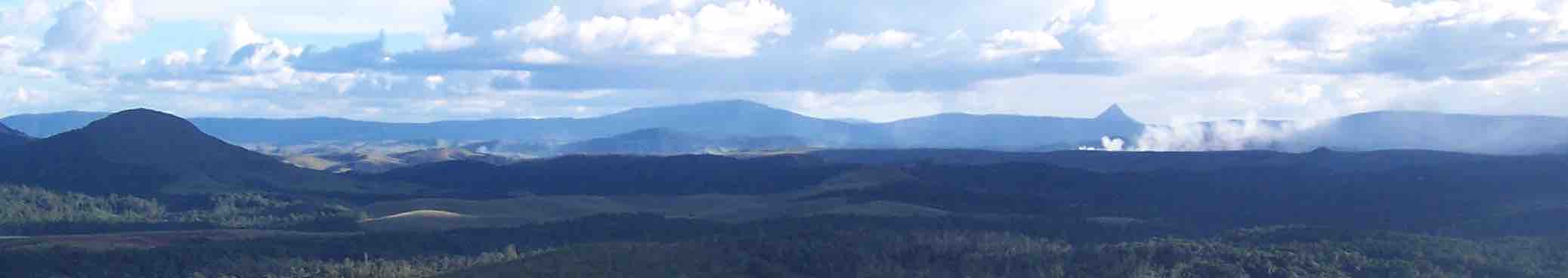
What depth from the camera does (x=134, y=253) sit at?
534ft

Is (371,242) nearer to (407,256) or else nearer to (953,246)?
(407,256)

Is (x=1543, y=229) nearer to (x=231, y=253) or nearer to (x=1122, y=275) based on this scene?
(x=1122, y=275)

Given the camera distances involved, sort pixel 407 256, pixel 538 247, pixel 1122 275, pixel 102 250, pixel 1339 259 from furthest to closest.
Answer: pixel 538 247 → pixel 407 256 → pixel 102 250 → pixel 1339 259 → pixel 1122 275

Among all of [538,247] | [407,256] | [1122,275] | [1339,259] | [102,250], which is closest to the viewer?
[1122,275]

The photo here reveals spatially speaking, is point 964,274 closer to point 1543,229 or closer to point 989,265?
point 989,265

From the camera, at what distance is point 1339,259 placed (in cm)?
14950

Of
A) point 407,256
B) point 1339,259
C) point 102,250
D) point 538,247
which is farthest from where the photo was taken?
point 538,247

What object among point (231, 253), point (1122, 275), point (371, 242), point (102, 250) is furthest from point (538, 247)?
point (1122, 275)

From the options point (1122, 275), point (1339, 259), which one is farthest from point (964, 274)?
point (1339, 259)

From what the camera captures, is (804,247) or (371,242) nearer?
(804,247)

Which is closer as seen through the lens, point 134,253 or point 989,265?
point 989,265

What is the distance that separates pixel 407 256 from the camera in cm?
17662

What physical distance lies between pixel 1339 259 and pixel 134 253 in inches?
4452

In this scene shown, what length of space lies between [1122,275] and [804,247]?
30765mm
